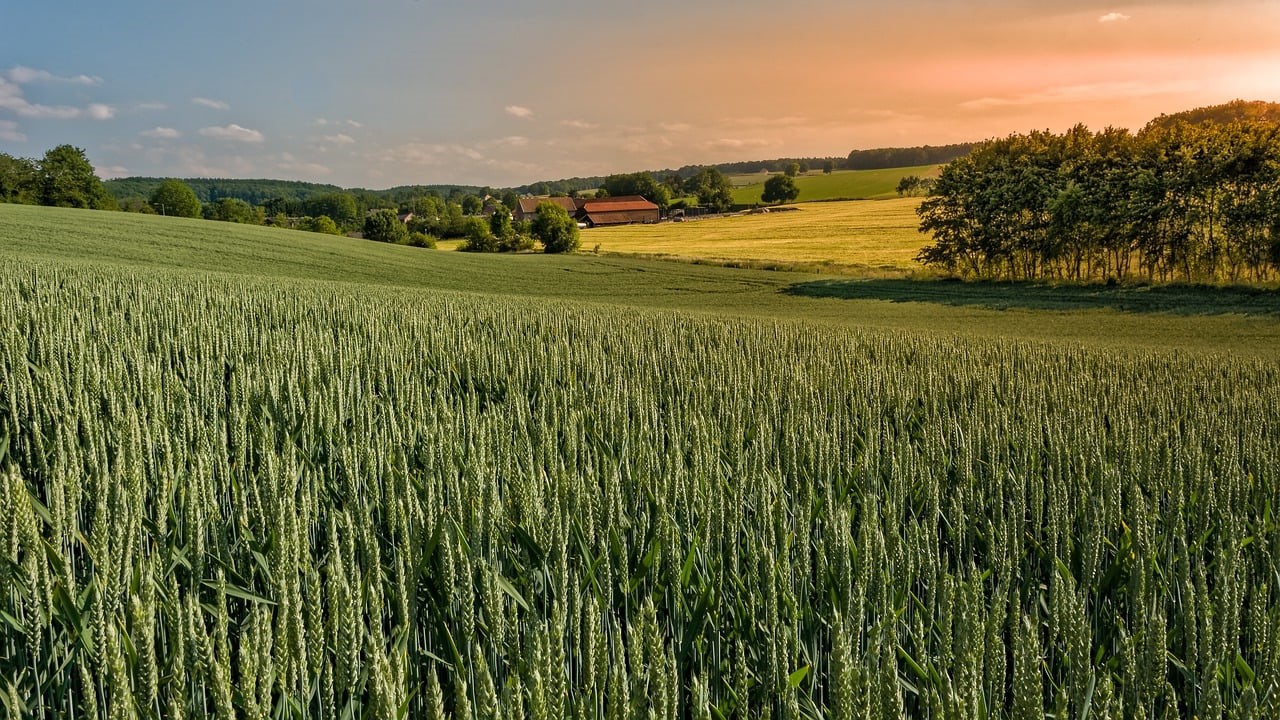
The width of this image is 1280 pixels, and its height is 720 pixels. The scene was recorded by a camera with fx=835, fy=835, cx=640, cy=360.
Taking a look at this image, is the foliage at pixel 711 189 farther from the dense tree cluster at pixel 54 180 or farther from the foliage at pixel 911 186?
the dense tree cluster at pixel 54 180

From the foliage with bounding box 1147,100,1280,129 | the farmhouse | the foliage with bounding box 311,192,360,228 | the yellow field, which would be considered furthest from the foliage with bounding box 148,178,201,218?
the foliage with bounding box 1147,100,1280,129

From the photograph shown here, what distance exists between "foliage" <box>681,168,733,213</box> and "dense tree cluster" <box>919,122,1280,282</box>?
A: 223 ft

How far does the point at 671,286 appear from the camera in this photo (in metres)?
33.0

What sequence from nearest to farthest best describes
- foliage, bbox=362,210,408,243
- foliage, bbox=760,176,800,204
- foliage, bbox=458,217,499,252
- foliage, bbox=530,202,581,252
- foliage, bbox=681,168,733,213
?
1. foliage, bbox=530,202,581,252
2. foliage, bbox=458,217,499,252
3. foliage, bbox=362,210,408,243
4. foliage, bbox=681,168,733,213
5. foliage, bbox=760,176,800,204

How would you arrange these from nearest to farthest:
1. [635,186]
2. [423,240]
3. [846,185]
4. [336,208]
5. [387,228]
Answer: [423,240], [387,228], [846,185], [635,186], [336,208]

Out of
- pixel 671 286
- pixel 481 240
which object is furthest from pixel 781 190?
pixel 671 286

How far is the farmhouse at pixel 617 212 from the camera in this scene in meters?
103

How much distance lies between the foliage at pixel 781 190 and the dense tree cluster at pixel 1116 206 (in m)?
69.9

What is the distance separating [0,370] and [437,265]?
33628mm

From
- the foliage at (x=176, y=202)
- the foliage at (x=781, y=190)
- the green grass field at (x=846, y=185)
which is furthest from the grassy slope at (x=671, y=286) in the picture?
the foliage at (x=176, y=202)

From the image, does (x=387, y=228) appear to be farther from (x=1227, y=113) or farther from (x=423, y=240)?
(x=1227, y=113)

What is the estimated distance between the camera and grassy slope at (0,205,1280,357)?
20.6 meters

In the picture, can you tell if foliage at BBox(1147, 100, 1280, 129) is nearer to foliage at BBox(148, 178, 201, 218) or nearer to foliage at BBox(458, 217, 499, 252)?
foliage at BBox(458, 217, 499, 252)

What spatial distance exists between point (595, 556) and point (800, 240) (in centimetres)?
5347
